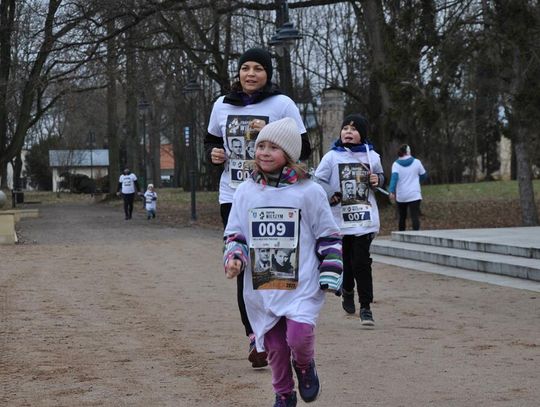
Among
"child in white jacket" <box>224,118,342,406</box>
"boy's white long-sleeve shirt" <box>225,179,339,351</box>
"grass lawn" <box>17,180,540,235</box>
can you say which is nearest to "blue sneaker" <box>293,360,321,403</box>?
"child in white jacket" <box>224,118,342,406</box>

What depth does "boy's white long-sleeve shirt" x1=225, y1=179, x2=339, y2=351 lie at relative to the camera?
5.37 meters

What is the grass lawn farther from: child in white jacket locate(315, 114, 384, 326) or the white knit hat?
the white knit hat

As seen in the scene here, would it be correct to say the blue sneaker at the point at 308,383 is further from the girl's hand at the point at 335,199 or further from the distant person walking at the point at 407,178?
the distant person walking at the point at 407,178

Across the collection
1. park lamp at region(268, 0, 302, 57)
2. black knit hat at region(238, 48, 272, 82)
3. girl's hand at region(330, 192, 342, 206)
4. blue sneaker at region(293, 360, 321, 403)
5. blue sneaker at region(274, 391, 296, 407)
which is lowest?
blue sneaker at region(274, 391, 296, 407)

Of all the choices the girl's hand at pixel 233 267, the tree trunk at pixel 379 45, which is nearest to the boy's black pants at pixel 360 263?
Result: the girl's hand at pixel 233 267

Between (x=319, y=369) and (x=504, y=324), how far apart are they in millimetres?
2881


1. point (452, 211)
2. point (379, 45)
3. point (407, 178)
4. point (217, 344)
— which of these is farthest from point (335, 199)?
point (452, 211)

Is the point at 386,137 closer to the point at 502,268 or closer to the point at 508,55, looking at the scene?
the point at 508,55

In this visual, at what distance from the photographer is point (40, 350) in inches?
319

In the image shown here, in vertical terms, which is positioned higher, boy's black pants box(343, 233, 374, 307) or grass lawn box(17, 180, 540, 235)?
boy's black pants box(343, 233, 374, 307)

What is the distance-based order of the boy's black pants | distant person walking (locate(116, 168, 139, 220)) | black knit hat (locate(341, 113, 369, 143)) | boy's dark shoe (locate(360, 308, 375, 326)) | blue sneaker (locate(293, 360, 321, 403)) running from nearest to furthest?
blue sneaker (locate(293, 360, 321, 403)) → boy's dark shoe (locate(360, 308, 375, 326)) → the boy's black pants → black knit hat (locate(341, 113, 369, 143)) → distant person walking (locate(116, 168, 139, 220))

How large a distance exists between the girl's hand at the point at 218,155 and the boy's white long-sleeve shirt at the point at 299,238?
1.67m

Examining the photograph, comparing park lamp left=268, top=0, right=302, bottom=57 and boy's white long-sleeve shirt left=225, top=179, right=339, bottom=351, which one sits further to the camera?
park lamp left=268, top=0, right=302, bottom=57

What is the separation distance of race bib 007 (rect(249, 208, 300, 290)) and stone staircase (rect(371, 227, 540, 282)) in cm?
795
